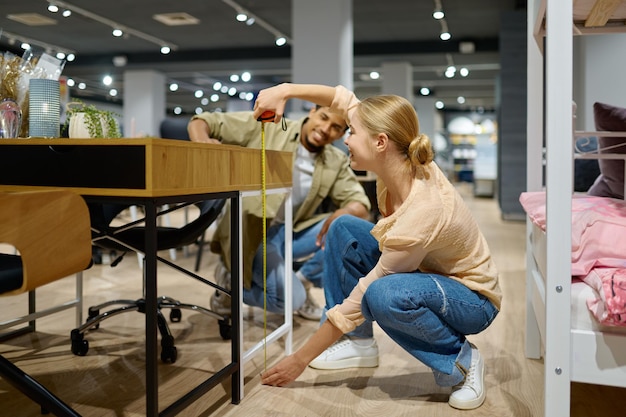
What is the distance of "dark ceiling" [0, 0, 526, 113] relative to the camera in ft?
27.1

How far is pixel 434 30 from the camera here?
32.4 ft

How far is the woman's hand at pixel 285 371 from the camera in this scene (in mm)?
1658

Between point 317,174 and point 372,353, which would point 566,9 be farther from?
point 317,174

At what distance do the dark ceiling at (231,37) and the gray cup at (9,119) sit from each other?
5103 millimetres

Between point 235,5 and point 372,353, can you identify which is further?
point 235,5

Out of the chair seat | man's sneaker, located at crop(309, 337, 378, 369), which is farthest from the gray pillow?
the chair seat

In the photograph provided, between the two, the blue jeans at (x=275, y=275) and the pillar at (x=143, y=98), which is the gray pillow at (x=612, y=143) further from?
the pillar at (x=143, y=98)

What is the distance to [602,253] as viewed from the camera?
147 centimetres

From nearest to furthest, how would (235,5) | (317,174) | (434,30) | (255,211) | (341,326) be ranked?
(341,326), (255,211), (317,174), (235,5), (434,30)

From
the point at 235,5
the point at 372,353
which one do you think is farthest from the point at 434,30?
the point at 372,353

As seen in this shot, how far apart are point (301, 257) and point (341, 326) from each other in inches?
47.2

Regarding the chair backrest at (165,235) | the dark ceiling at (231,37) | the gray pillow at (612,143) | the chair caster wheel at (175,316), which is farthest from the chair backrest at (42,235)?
the dark ceiling at (231,37)

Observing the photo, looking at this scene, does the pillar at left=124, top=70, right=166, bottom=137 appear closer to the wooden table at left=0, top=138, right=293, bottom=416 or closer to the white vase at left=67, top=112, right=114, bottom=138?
the white vase at left=67, top=112, right=114, bottom=138

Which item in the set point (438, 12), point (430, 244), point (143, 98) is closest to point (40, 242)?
point (430, 244)
